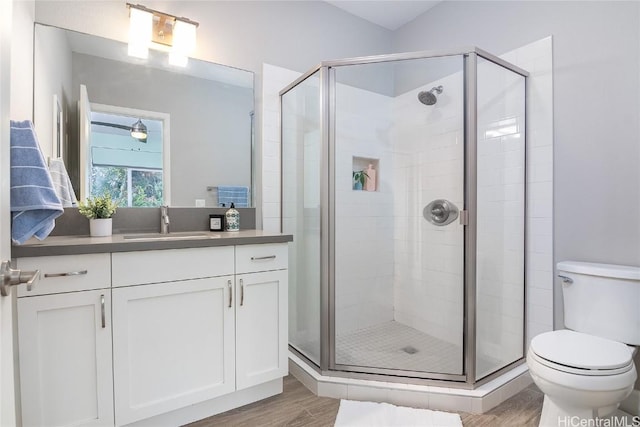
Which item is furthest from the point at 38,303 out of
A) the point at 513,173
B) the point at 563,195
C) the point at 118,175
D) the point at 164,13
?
the point at 563,195

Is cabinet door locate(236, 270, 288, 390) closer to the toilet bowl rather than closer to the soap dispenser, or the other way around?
the soap dispenser

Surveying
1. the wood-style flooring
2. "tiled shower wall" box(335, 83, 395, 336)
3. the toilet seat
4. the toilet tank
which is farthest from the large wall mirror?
the toilet tank

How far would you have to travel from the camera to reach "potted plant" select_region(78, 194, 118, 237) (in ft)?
5.73

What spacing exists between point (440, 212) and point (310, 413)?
4.52ft

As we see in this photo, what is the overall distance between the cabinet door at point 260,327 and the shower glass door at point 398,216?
34 cm

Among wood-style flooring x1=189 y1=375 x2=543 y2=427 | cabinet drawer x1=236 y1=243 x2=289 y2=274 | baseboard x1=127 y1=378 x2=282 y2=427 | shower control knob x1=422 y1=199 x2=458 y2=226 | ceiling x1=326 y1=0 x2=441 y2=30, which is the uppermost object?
ceiling x1=326 y1=0 x2=441 y2=30

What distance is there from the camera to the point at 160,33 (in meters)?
2.06

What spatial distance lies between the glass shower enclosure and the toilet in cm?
37

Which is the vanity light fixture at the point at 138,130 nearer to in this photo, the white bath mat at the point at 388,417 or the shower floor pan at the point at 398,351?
the shower floor pan at the point at 398,351

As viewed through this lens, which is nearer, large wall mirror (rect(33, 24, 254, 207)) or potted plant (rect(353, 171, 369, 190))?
large wall mirror (rect(33, 24, 254, 207))

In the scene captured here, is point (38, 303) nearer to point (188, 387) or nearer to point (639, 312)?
point (188, 387)

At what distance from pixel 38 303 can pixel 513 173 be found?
96.6 inches

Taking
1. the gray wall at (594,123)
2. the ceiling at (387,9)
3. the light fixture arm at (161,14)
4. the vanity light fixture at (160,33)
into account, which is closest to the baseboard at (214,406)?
the gray wall at (594,123)

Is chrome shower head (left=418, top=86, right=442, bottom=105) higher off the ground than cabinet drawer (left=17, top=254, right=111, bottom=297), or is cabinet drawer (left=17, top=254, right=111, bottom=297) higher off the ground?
chrome shower head (left=418, top=86, right=442, bottom=105)
